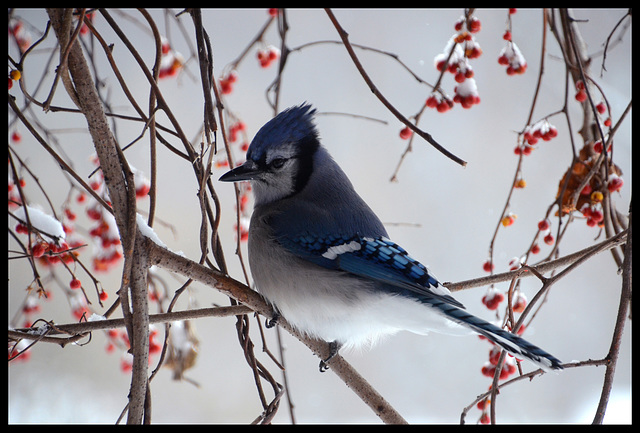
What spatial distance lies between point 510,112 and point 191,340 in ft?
5.29

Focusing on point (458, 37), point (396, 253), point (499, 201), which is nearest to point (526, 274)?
point (396, 253)

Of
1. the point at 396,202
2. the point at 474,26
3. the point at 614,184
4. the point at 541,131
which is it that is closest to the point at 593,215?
the point at 614,184

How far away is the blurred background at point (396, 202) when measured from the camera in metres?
2.04

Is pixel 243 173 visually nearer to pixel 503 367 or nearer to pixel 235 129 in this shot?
pixel 235 129

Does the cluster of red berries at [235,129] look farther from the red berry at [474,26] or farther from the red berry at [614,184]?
the red berry at [614,184]

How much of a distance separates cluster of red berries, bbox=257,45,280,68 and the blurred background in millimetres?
412

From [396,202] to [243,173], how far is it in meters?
1.11

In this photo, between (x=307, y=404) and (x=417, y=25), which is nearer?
(x=307, y=404)

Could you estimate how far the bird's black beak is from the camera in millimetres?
1153

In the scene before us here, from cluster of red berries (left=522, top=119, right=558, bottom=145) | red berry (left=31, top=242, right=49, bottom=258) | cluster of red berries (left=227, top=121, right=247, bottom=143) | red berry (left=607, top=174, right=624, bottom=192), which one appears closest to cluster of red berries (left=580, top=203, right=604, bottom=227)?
red berry (left=607, top=174, right=624, bottom=192)

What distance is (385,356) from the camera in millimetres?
2258

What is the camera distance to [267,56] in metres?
1.66

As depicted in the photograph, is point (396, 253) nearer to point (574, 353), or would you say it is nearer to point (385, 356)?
point (385, 356)
